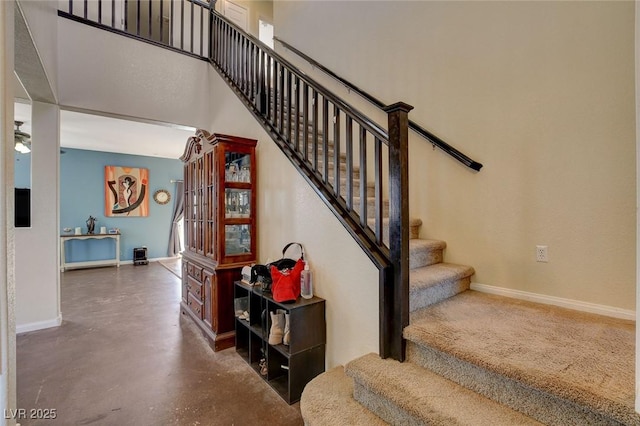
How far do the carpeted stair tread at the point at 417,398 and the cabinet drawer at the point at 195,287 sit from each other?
2.00 metres

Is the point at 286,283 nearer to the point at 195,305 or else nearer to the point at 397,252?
the point at 397,252

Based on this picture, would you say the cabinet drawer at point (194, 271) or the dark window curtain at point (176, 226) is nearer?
the cabinet drawer at point (194, 271)

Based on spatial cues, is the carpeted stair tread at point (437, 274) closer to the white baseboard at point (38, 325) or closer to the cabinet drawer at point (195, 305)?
the cabinet drawer at point (195, 305)

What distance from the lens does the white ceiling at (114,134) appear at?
15.3ft

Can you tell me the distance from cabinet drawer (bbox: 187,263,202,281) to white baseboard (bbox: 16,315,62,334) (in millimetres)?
1480

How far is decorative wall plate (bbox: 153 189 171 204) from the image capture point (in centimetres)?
761

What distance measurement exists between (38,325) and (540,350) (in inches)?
174

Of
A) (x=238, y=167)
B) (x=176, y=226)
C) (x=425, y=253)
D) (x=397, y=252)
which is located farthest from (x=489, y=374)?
(x=176, y=226)

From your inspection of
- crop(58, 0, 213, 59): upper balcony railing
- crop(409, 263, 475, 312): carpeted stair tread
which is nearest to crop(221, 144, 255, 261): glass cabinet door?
crop(409, 263, 475, 312): carpeted stair tread

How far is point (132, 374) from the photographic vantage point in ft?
7.37

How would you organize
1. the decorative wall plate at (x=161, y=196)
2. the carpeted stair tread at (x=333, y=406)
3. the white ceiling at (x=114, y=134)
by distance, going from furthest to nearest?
the decorative wall plate at (x=161, y=196), the white ceiling at (x=114, y=134), the carpeted stair tread at (x=333, y=406)

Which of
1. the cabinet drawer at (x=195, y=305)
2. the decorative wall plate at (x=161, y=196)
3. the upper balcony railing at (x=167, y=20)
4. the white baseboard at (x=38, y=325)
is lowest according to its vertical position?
the white baseboard at (x=38, y=325)

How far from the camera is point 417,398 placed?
4.14ft

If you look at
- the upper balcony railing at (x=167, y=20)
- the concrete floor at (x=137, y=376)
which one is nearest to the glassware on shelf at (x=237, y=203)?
the concrete floor at (x=137, y=376)
